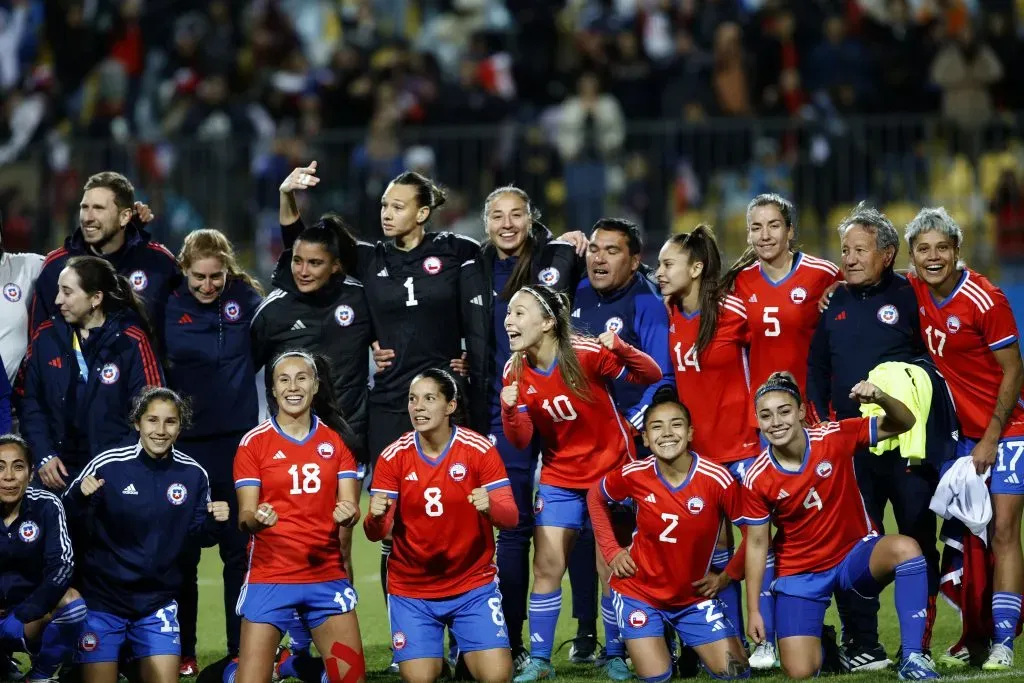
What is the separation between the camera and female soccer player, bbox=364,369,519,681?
6520 mm

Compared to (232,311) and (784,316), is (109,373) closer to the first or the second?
(232,311)

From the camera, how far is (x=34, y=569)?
6445 millimetres

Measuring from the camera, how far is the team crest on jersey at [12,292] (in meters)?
7.32

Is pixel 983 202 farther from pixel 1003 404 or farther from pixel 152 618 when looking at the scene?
pixel 152 618

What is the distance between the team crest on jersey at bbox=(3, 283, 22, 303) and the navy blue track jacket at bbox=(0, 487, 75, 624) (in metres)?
1.22

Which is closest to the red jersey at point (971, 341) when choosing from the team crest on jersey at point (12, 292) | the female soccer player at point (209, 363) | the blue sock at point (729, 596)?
the blue sock at point (729, 596)

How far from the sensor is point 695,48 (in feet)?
47.2

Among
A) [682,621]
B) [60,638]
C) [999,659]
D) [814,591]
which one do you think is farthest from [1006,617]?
[60,638]

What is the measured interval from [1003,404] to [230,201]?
8.32m

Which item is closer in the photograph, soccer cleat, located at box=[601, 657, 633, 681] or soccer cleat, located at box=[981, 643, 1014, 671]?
soccer cleat, located at box=[981, 643, 1014, 671]

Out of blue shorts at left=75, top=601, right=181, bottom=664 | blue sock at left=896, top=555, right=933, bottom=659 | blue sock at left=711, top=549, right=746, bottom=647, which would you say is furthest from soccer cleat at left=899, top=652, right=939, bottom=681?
blue shorts at left=75, top=601, right=181, bottom=664

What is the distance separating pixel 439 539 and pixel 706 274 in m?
1.74

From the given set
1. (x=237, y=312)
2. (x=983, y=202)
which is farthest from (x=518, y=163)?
(x=237, y=312)

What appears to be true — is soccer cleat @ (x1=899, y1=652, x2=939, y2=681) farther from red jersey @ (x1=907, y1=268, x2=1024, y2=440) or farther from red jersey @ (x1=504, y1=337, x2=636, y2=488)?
red jersey @ (x1=504, y1=337, x2=636, y2=488)
